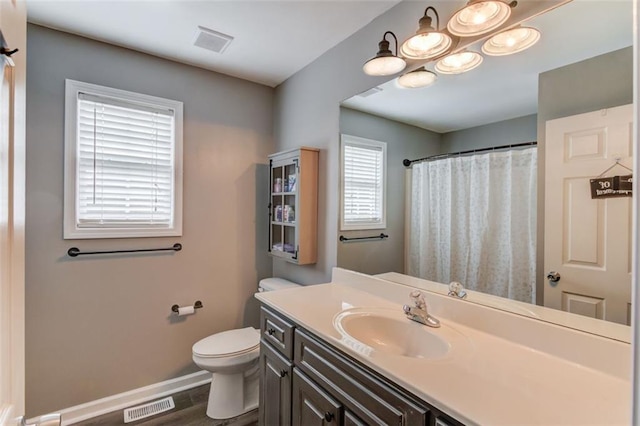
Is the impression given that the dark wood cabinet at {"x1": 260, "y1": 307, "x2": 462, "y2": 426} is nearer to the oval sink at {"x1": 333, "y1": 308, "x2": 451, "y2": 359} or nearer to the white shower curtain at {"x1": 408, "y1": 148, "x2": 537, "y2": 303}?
the oval sink at {"x1": 333, "y1": 308, "x2": 451, "y2": 359}

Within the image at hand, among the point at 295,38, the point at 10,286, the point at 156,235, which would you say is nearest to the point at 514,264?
the point at 10,286

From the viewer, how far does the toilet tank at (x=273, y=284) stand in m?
2.42

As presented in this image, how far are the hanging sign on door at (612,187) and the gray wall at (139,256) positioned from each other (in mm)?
2232

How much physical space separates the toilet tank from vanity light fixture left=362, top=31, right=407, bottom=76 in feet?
5.35

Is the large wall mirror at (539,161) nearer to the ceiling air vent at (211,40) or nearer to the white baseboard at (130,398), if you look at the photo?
the ceiling air vent at (211,40)

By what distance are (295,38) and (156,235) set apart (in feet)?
5.53

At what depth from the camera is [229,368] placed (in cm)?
195

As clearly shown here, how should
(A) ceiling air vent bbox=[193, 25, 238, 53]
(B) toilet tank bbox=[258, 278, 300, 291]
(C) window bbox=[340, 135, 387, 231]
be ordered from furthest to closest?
(B) toilet tank bbox=[258, 278, 300, 291], (A) ceiling air vent bbox=[193, 25, 238, 53], (C) window bbox=[340, 135, 387, 231]

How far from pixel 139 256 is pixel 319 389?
5.45 feet

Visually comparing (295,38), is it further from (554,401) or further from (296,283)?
(554,401)

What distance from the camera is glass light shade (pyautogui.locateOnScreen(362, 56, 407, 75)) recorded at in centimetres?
157

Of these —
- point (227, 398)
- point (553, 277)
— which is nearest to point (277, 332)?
point (227, 398)

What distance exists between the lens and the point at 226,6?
1693mm

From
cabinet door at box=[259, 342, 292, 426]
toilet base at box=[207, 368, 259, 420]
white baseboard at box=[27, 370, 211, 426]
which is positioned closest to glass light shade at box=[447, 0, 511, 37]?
cabinet door at box=[259, 342, 292, 426]
